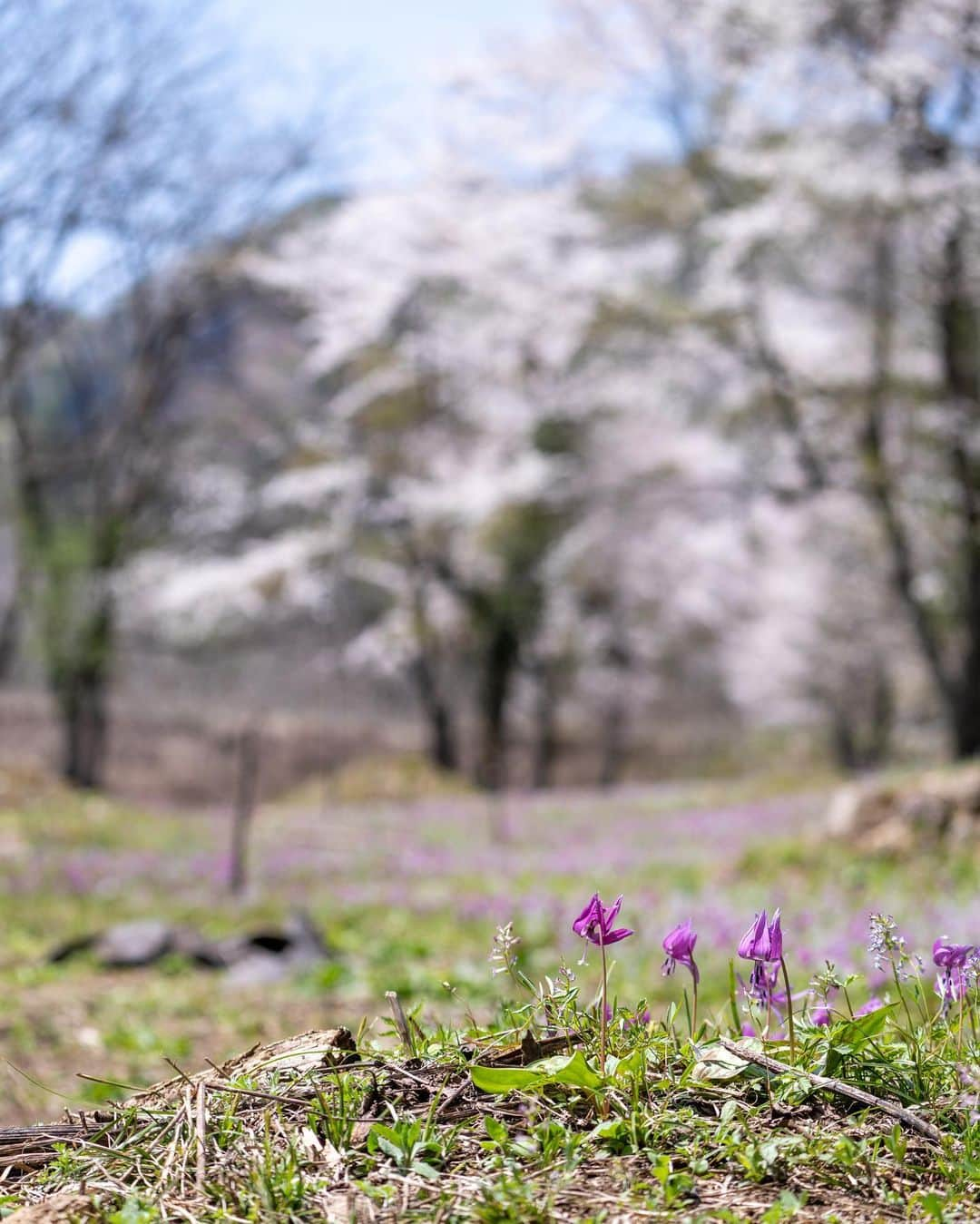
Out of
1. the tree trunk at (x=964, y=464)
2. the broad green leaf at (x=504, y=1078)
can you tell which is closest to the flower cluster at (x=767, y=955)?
the broad green leaf at (x=504, y=1078)

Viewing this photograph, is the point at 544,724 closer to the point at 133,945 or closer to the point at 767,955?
the point at 133,945

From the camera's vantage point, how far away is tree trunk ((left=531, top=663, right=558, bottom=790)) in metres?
28.3

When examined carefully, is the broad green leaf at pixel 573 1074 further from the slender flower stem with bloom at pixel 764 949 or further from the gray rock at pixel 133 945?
the gray rock at pixel 133 945

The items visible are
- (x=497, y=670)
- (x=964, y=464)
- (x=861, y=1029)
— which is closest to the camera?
(x=861, y=1029)

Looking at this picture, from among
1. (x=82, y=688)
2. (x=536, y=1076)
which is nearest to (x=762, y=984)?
(x=536, y=1076)

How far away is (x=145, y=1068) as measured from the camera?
15.0 feet

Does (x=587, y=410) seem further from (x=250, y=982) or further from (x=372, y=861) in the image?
(x=250, y=982)

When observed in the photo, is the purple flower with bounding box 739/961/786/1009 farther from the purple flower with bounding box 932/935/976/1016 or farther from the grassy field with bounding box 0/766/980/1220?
the purple flower with bounding box 932/935/976/1016

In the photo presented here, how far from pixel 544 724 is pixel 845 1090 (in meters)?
27.4

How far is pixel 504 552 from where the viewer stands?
82.4ft

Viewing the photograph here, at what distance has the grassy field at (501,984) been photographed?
5.86 ft

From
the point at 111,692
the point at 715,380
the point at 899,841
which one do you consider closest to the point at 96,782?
the point at 111,692

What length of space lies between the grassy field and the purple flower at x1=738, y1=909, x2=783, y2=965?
213 millimetres

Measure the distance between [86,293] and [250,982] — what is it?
43.4 feet
